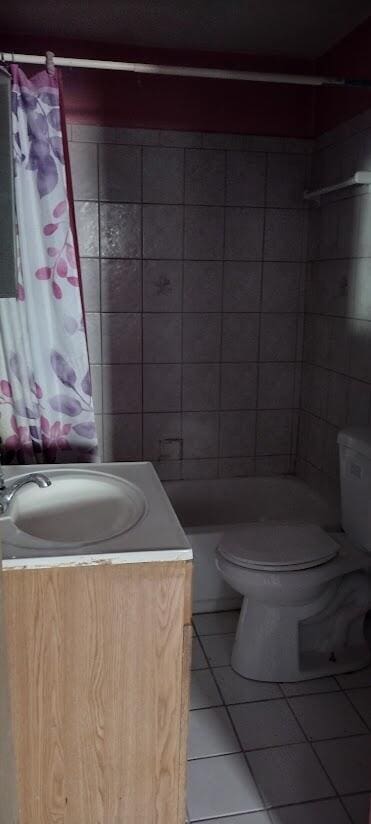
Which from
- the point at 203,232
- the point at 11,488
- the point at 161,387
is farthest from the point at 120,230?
the point at 11,488

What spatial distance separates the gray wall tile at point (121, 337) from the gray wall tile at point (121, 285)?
0.03 metres

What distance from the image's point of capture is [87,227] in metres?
2.57

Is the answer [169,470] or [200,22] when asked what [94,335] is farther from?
[200,22]

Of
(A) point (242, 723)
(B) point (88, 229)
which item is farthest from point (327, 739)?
(B) point (88, 229)

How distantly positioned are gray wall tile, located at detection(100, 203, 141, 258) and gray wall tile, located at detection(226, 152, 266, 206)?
42 cm

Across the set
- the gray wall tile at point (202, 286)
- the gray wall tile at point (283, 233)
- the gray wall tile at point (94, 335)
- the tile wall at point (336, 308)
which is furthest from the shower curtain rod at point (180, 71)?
the gray wall tile at point (94, 335)

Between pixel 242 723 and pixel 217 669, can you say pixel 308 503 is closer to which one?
pixel 217 669

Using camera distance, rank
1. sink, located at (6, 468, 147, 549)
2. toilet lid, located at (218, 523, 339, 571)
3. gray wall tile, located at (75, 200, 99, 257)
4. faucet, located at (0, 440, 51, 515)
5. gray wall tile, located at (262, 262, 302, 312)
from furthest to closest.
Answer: gray wall tile, located at (262, 262, 302, 312), gray wall tile, located at (75, 200, 99, 257), toilet lid, located at (218, 523, 339, 571), sink, located at (6, 468, 147, 549), faucet, located at (0, 440, 51, 515)

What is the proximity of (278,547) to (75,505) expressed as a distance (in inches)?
29.3

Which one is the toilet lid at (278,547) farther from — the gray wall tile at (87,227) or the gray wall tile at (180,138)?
the gray wall tile at (180,138)

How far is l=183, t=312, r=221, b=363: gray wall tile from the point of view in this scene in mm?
2742

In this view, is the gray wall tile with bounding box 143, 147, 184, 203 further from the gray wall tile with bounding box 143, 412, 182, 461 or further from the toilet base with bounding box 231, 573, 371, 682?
the toilet base with bounding box 231, 573, 371, 682

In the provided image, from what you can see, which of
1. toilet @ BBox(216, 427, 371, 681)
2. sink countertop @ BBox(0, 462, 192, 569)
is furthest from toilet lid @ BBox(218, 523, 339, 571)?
sink countertop @ BBox(0, 462, 192, 569)

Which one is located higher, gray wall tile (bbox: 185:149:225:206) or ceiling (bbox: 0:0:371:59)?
ceiling (bbox: 0:0:371:59)
